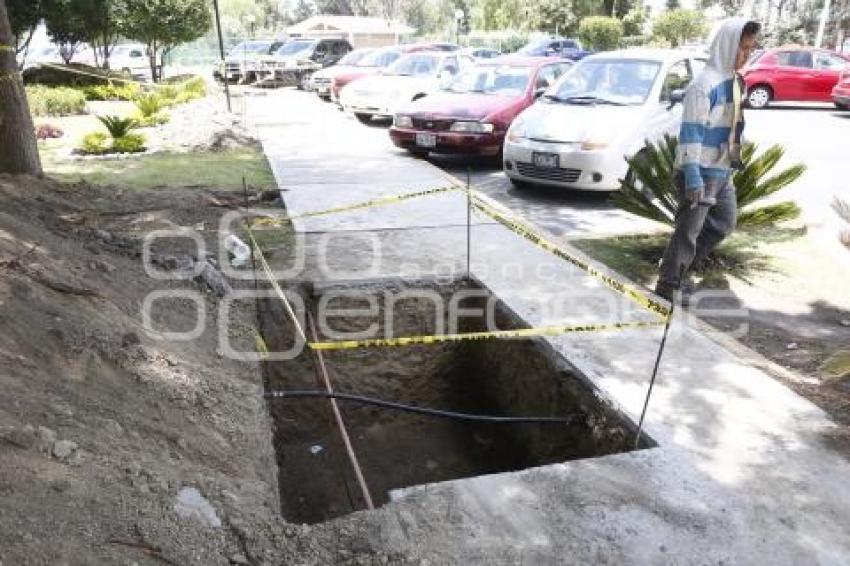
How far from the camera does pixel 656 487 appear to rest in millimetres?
3049

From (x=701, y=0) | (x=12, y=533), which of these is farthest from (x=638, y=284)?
(x=701, y=0)

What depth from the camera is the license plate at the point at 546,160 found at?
8633 millimetres

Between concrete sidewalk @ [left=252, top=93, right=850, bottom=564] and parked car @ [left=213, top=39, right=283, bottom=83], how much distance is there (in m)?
25.6

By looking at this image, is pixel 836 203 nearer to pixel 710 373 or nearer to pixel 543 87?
pixel 710 373

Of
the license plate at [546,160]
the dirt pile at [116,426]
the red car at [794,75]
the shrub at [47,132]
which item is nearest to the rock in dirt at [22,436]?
the dirt pile at [116,426]

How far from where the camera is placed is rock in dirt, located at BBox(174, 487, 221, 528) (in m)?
2.56

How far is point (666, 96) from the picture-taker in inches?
360

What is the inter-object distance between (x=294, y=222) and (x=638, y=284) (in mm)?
3631

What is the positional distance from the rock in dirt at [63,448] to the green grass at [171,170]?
692cm

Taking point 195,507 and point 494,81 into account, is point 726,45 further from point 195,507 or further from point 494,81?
point 494,81

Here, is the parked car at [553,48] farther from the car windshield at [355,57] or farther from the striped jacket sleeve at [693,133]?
the striped jacket sleeve at [693,133]

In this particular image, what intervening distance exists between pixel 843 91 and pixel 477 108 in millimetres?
11823

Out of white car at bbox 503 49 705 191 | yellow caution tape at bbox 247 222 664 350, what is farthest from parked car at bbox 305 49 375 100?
yellow caution tape at bbox 247 222 664 350

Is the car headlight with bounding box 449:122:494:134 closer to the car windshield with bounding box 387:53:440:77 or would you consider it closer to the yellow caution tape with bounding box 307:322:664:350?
the car windshield with bounding box 387:53:440:77
